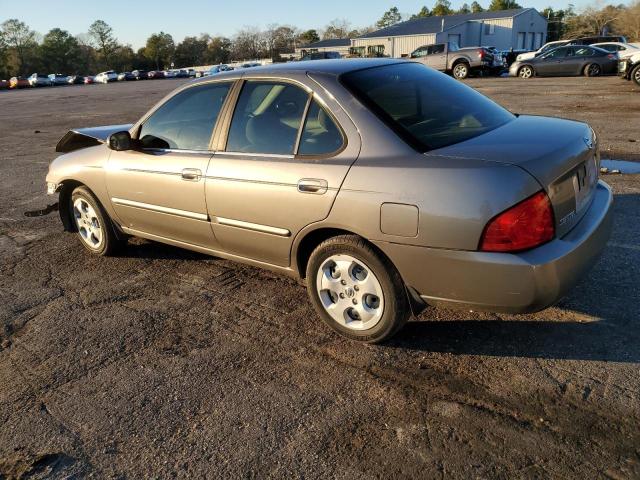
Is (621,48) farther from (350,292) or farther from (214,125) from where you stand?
(350,292)

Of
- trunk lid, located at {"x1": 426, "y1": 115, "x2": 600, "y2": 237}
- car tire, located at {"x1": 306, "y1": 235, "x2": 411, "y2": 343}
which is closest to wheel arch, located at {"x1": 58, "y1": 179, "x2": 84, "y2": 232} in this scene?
car tire, located at {"x1": 306, "y1": 235, "x2": 411, "y2": 343}

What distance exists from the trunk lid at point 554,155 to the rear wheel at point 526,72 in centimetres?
2471

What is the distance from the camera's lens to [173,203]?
4113 millimetres

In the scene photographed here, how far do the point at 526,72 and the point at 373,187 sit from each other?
26.0m

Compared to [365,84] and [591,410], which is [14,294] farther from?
[591,410]

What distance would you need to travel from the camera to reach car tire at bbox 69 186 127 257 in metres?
4.93

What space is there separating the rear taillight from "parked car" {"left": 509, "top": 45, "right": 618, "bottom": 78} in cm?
2370

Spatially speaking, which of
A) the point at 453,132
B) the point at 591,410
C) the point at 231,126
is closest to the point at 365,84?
the point at 453,132

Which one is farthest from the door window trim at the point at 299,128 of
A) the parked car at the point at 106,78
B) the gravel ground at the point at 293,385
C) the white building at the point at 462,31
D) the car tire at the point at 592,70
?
the parked car at the point at 106,78

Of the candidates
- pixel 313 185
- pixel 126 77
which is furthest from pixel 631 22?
pixel 313 185

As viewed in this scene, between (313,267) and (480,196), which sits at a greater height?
(480,196)

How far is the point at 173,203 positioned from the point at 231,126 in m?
0.81

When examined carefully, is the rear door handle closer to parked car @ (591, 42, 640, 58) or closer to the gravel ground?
the gravel ground

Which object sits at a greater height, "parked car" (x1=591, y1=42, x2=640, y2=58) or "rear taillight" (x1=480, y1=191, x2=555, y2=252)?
"parked car" (x1=591, y1=42, x2=640, y2=58)
